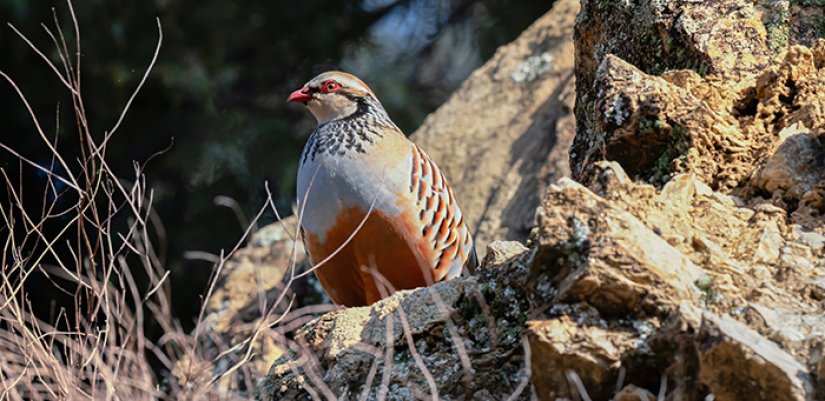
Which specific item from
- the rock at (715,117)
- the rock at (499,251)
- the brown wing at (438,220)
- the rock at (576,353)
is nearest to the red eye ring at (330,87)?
the brown wing at (438,220)

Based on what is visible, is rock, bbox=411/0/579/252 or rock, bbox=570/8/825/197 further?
rock, bbox=411/0/579/252

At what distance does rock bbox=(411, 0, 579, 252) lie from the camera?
5156 millimetres

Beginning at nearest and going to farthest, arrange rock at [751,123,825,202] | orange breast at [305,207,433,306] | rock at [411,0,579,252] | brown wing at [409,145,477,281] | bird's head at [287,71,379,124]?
rock at [751,123,825,202], orange breast at [305,207,433,306], brown wing at [409,145,477,281], bird's head at [287,71,379,124], rock at [411,0,579,252]

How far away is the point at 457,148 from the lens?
5.68 meters

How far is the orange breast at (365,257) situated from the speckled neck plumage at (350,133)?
0.88ft

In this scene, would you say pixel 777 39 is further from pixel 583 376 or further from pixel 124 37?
pixel 124 37

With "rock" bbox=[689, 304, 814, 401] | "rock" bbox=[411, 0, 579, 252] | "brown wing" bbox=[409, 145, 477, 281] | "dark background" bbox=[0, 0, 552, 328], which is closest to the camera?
"rock" bbox=[689, 304, 814, 401]

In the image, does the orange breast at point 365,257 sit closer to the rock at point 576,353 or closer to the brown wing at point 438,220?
the brown wing at point 438,220

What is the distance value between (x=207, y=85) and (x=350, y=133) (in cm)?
404

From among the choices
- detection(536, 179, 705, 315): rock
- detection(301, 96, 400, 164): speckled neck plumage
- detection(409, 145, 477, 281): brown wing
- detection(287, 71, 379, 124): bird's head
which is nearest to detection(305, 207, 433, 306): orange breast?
detection(409, 145, 477, 281): brown wing

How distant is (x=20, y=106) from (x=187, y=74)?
43.9 inches

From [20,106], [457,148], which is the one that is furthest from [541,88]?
[20,106]

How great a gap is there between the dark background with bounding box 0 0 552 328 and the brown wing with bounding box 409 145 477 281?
299 cm

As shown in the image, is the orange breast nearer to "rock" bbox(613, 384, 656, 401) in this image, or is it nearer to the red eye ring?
the red eye ring
